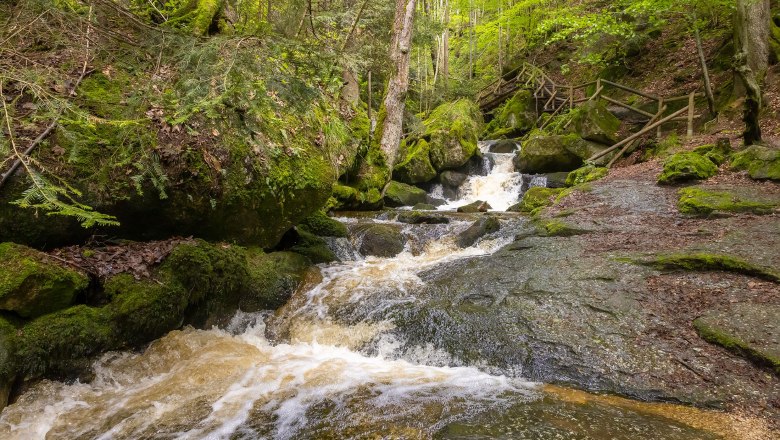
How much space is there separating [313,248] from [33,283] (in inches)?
184

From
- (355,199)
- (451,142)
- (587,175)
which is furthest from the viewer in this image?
(451,142)

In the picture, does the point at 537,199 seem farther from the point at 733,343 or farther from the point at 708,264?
the point at 733,343

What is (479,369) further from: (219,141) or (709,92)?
(709,92)

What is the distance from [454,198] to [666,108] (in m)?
7.82

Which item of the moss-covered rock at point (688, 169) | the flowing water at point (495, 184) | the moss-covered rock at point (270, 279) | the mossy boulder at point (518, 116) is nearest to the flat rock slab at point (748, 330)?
the moss-covered rock at point (270, 279)

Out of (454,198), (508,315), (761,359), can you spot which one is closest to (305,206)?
(508,315)

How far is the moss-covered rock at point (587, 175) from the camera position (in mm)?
12250

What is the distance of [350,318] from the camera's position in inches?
234

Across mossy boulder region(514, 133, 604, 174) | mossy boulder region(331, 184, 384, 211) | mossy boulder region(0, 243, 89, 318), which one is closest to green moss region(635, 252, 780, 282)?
mossy boulder region(0, 243, 89, 318)

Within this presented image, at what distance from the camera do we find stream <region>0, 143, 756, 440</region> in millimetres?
3357

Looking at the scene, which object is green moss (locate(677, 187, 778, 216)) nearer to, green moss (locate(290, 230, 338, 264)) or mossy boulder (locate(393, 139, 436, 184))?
green moss (locate(290, 230, 338, 264))

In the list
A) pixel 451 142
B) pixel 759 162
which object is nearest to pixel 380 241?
pixel 759 162

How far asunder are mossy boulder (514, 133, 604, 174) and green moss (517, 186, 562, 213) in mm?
3396

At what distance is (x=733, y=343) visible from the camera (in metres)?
3.98
